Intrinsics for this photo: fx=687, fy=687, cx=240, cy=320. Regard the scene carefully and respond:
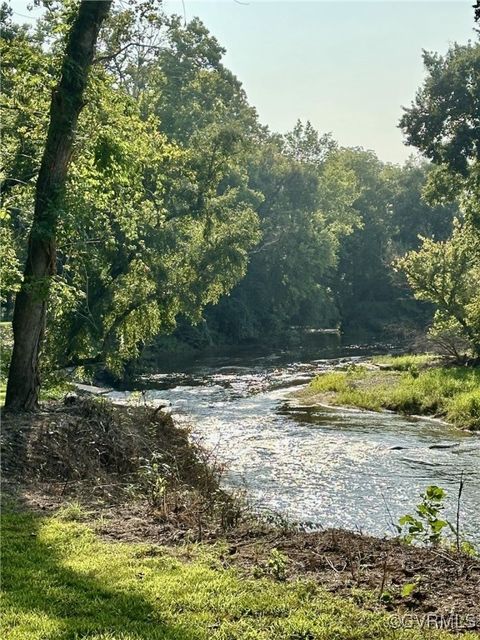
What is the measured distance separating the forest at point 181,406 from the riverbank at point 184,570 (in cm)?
3

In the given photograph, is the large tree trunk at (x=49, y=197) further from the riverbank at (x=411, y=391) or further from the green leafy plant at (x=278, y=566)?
the riverbank at (x=411, y=391)

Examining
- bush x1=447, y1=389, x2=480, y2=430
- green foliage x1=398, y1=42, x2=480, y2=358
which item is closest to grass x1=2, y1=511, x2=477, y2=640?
bush x1=447, y1=389, x2=480, y2=430

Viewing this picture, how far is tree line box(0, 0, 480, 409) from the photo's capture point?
1298 cm

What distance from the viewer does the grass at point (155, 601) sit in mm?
5020

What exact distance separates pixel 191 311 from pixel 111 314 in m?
6.03

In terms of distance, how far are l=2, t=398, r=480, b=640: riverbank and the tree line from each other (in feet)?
13.6

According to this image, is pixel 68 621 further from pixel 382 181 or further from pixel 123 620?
pixel 382 181

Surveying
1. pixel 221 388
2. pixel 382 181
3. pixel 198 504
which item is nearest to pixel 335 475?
pixel 198 504

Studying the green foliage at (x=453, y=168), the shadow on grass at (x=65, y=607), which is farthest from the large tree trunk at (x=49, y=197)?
the green foliage at (x=453, y=168)

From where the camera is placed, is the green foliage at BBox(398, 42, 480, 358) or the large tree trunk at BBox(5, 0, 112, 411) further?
the green foliage at BBox(398, 42, 480, 358)

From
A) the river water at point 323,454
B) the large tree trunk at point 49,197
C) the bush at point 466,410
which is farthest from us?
the bush at point 466,410

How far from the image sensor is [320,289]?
205 feet

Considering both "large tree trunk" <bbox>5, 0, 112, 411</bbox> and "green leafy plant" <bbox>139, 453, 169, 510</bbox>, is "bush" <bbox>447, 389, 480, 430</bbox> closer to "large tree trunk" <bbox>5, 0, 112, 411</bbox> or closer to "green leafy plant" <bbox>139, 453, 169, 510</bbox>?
"green leafy plant" <bbox>139, 453, 169, 510</bbox>

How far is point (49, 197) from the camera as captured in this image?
12641mm
